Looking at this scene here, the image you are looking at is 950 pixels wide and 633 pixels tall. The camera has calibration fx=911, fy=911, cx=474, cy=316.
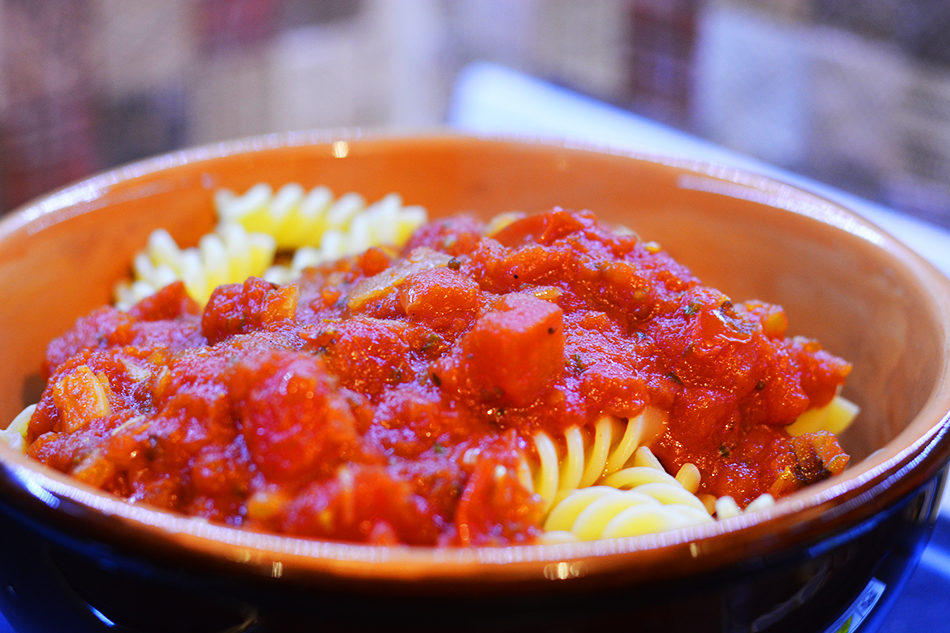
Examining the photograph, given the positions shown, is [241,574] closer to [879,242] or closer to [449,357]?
[449,357]

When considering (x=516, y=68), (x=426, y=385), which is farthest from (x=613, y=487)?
(x=516, y=68)

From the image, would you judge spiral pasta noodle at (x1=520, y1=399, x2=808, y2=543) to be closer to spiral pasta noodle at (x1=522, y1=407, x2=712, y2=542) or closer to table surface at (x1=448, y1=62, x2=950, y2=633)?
spiral pasta noodle at (x1=522, y1=407, x2=712, y2=542)

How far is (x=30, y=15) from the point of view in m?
5.36

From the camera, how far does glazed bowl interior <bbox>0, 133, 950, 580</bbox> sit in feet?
5.92

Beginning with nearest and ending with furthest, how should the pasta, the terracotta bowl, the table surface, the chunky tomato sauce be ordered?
the terracotta bowl
the chunky tomato sauce
the pasta
the table surface

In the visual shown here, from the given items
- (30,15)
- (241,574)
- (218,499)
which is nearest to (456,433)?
(218,499)

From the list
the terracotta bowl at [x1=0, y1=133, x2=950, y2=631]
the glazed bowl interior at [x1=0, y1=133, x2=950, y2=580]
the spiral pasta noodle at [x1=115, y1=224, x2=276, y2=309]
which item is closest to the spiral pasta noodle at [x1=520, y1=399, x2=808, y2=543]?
the terracotta bowl at [x1=0, y1=133, x2=950, y2=631]

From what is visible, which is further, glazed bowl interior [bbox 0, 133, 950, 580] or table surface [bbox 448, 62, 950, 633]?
table surface [bbox 448, 62, 950, 633]

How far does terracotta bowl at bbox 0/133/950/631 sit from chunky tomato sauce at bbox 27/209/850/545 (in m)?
0.24

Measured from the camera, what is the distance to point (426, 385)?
2035 mm

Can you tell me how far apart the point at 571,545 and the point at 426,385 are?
2.42ft

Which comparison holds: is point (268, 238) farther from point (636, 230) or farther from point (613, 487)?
point (613, 487)

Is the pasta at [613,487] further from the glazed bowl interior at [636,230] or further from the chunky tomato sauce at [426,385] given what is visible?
the glazed bowl interior at [636,230]

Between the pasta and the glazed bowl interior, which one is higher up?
the glazed bowl interior
